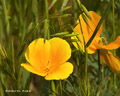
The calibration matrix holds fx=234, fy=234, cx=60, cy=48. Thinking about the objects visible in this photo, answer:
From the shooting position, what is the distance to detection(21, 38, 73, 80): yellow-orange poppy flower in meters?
0.71

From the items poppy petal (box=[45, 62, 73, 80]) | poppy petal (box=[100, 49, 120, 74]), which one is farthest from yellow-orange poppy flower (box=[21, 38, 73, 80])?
poppy petal (box=[100, 49, 120, 74])

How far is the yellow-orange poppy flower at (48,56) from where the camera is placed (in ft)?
2.33

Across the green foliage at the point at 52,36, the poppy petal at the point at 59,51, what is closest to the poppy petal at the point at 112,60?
the green foliage at the point at 52,36

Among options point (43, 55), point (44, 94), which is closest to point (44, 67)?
point (43, 55)

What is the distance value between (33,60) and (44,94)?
0.34 meters

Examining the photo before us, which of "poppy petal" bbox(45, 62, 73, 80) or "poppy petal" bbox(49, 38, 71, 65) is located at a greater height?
"poppy petal" bbox(49, 38, 71, 65)

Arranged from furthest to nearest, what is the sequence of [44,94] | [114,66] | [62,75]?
[44,94], [114,66], [62,75]

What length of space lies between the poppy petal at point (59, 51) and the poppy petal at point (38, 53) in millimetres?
17

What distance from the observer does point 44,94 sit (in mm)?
1033

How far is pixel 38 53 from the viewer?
77cm

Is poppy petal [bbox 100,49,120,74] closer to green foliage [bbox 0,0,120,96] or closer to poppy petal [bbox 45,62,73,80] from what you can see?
green foliage [bbox 0,0,120,96]

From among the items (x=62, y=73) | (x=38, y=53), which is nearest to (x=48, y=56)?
(x=38, y=53)

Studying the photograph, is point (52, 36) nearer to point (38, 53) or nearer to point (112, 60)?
point (38, 53)

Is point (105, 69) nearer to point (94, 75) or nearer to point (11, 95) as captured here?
point (94, 75)
